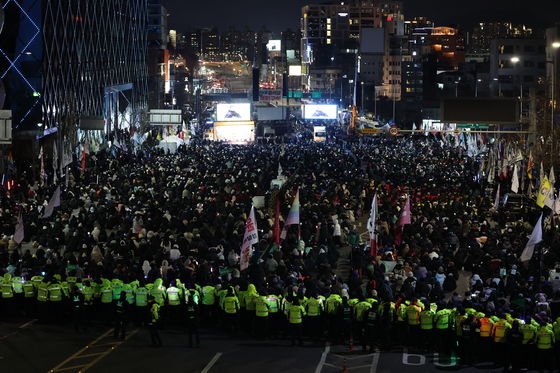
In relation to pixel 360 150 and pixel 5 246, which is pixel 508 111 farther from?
pixel 360 150

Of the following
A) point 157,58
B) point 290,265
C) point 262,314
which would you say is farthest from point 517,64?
point 262,314

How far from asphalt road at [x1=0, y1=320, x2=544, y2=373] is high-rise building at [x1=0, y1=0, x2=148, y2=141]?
27.1 meters

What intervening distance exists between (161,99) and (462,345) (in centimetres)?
11151

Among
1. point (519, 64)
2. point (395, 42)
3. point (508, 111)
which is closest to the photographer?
point (508, 111)

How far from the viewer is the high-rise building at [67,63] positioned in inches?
2304

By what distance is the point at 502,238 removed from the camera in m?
27.8

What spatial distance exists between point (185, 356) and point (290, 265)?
252 inches

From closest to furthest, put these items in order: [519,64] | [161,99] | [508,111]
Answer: [508,111]
[519,64]
[161,99]

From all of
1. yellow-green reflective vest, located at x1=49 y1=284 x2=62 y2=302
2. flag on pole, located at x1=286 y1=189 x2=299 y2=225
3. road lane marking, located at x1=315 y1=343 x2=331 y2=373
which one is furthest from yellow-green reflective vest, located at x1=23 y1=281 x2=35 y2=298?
flag on pole, located at x1=286 y1=189 x2=299 y2=225

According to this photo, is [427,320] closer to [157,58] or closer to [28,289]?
[28,289]

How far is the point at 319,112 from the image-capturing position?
330ft

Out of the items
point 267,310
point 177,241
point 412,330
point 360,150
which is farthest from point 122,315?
point 360,150

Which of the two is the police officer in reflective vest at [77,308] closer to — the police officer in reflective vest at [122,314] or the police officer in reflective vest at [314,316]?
the police officer in reflective vest at [122,314]

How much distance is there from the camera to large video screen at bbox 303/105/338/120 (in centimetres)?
10025
